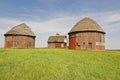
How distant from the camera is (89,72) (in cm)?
1461

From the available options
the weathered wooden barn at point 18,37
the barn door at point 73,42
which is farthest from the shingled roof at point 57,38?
the barn door at point 73,42

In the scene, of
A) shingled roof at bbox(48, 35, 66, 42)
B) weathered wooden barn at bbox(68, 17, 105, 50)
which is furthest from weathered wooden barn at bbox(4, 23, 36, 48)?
shingled roof at bbox(48, 35, 66, 42)

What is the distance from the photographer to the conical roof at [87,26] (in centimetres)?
3773

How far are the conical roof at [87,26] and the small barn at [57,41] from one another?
20.9m

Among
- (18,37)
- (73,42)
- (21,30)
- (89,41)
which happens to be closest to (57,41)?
(21,30)

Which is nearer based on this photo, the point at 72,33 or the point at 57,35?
the point at 72,33

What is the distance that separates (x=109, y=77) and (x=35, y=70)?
6.66m

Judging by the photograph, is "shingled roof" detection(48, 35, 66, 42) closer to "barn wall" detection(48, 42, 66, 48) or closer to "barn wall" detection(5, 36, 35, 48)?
"barn wall" detection(48, 42, 66, 48)

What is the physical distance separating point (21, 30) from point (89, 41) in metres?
21.3

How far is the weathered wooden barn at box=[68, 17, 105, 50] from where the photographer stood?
122 feet

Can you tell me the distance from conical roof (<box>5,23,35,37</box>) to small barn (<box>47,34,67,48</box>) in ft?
44.8

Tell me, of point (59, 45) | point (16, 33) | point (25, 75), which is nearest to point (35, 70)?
point (25, 75)

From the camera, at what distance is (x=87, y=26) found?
38.1 meters

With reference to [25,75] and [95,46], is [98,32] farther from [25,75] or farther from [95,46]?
[25,75]
